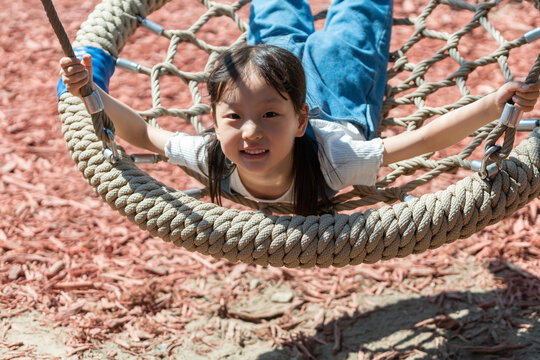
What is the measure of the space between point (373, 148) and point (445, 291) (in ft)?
2.83

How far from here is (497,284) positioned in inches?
89.8

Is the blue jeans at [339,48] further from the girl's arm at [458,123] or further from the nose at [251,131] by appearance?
the nose at [251,131]

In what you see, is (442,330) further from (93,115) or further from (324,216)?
(93,115)

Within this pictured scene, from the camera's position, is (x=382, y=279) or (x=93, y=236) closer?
(x=382, y=279)

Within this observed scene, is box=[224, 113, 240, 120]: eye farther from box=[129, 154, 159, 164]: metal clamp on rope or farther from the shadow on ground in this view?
the shadow on ground

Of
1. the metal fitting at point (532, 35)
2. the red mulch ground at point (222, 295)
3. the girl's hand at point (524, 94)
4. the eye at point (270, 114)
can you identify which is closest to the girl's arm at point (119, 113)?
the eye at point (270, 114)

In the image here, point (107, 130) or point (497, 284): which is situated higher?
point (107, 130)

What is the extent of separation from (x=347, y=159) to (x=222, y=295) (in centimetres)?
87

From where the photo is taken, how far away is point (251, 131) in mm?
1430

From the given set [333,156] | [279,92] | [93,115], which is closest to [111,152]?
[93,115]

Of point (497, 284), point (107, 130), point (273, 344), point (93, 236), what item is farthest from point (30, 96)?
point (497, 284)

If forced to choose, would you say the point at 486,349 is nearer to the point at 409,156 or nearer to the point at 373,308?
the point at 373,308

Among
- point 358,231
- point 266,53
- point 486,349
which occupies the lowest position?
point 486,349

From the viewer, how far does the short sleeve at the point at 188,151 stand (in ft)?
5.64
